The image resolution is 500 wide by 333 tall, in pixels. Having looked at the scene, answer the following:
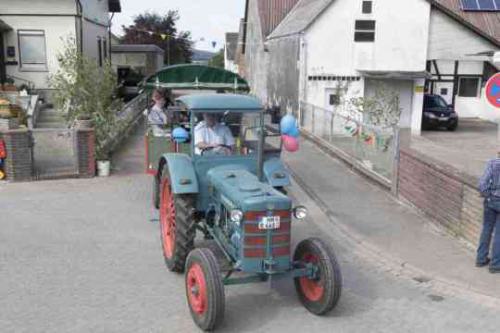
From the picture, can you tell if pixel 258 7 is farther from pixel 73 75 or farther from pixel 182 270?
pixel 182 270

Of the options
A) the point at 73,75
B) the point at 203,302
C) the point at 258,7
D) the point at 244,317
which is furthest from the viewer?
the point at 258,7

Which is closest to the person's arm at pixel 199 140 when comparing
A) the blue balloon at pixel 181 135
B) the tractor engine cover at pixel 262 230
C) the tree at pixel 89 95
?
the blue balloon at pixel 181 135

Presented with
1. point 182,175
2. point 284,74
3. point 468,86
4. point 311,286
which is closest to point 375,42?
point 284,74

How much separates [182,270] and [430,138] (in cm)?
2071

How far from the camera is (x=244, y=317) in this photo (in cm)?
592

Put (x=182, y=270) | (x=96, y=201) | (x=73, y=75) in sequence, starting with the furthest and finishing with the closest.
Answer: (x=73, y=75) < (x=96, y=201) < (x=182, y=270)

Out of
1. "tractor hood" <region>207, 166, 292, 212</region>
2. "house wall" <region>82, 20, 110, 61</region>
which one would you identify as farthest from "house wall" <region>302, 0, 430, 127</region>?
"tractor hood" <region>207, 166, 292, 212</region>

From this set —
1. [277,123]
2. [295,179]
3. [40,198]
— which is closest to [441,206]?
[277,123]

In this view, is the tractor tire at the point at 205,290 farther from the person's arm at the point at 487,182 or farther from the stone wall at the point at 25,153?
the stone wall at the point at 25,153

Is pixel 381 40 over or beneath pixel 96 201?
over

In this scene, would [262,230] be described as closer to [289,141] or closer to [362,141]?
[289,141]

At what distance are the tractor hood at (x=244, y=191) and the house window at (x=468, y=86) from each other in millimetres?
28508

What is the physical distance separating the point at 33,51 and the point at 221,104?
17871mm

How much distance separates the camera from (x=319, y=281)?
5.84m
